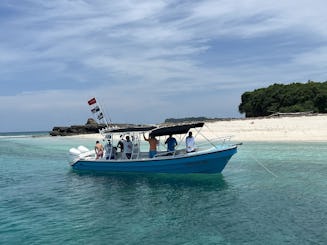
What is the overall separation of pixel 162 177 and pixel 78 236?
8938mm

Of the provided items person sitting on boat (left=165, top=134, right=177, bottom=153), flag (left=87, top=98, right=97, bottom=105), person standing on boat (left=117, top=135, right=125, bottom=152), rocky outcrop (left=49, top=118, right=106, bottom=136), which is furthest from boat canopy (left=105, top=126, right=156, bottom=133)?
rocky outcrop (left=49, top=118, right=106, bottom=136)

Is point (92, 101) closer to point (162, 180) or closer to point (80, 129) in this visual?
point (162, 180)

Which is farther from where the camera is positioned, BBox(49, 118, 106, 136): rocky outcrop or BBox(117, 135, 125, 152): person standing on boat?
BBox(49, 118, 106, 136): rocky outcrop

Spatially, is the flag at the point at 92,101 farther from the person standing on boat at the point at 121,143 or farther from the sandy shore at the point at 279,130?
the sandy shore at the point at 279,130

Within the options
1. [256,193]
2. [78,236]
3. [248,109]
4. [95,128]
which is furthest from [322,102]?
[78,236]

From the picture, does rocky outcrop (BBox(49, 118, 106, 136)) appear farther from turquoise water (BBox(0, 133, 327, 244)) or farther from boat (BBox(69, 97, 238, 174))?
turquoise water (BBox(0, 133, 327, 244))

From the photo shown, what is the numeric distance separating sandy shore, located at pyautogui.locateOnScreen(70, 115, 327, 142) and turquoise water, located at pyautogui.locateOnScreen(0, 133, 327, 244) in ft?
49.0

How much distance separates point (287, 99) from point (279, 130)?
24218mm

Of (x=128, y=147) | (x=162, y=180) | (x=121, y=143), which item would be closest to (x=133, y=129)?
(x=128, y=147)

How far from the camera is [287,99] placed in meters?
61.5

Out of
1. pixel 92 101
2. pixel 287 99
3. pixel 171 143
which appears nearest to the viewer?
pixel 171 143

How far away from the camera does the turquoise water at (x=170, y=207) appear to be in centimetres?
971

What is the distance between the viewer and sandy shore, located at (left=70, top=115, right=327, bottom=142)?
3531 centimetres

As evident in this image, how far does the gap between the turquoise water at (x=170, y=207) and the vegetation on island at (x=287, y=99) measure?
128 feet
